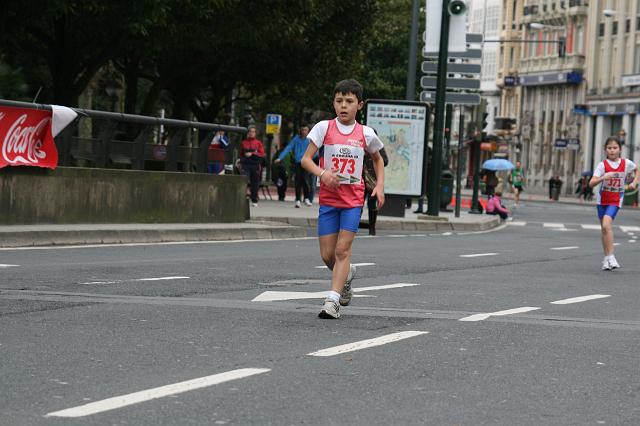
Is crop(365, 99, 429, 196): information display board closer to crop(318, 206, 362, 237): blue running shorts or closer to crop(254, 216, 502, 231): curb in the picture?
crop(254, 216, 502, 231): curb

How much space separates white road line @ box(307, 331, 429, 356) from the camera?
945 centimetres

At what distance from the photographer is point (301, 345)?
9.79m

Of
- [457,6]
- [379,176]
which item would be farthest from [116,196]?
[457,6]

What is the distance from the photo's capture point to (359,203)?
38.9ft

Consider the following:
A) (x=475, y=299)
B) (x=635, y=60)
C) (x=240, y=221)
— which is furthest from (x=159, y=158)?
(x=635, y=60)

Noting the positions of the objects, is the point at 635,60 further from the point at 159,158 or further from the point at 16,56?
the point at 159,158

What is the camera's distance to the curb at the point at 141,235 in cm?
1942

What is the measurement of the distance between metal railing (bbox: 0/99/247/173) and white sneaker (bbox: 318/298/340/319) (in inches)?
389

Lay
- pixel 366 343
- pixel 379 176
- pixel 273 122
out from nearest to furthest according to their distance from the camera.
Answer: pixel 366 343 < pixel 379 176 < pixel 273 122

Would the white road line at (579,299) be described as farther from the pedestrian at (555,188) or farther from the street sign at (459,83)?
the pedestrian at (555,188)

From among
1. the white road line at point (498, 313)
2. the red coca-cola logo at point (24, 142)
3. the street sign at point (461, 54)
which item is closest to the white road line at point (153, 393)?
the white road line at point (498, 313)

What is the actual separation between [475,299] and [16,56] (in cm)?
3641

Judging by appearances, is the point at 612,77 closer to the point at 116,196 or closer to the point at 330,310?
the point at 116,196

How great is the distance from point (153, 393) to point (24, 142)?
13374 millimetres
